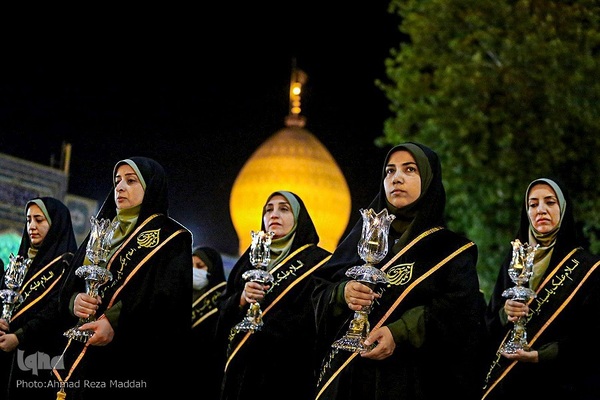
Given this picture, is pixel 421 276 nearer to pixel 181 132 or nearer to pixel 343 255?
pixel 343 255

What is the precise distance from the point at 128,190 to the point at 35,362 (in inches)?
61.4

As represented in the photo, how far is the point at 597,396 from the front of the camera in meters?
5.99

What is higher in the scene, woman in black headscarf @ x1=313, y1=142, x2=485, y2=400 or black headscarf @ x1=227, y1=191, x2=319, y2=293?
black headscarf @ x1=227, y1=191, x2=319, y2=293

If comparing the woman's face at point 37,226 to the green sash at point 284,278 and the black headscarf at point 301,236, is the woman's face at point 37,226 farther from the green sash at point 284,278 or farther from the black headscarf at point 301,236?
the green sash at point 284,278

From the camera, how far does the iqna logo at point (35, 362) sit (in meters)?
6.50

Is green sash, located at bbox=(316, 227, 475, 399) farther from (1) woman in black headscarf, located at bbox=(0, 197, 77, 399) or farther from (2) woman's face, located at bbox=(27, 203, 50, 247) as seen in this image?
(2) woman's face, located at bbox=(27, 203, 50, 247)

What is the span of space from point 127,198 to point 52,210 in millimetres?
1388

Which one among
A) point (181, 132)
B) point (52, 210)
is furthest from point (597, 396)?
point (181, 132)

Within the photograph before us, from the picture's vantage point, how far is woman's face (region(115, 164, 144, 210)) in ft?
19.2

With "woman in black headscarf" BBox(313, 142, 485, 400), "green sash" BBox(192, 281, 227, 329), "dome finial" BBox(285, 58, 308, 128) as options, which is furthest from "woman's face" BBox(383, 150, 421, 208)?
"dome finial" BBox(285, 58, 308, 128)

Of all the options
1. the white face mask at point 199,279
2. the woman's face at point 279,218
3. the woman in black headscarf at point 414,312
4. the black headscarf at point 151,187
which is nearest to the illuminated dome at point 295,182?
the white face mask at point 199,279

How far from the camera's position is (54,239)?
22.9ft

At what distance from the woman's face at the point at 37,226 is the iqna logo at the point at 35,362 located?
0.85 meters

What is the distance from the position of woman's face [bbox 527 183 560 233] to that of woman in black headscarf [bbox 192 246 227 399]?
321 centimetres
